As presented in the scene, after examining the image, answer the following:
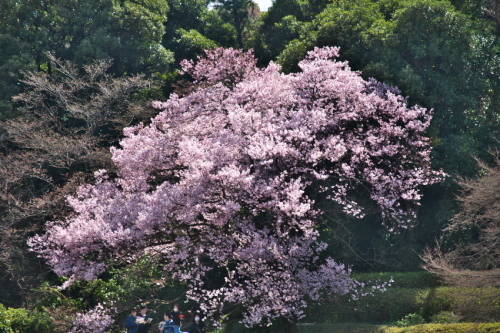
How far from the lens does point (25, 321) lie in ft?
58.6

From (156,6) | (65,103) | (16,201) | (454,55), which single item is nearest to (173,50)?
(156,6)

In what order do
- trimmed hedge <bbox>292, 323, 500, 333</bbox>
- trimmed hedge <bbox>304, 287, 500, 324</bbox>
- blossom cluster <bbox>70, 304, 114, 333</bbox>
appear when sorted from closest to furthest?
trimmed hedge <bbox>292, 323, 500, 333</bbox>, trimmed hedge <bbox>304, 287, 500, 324</bbox>, blossom cluster <bbox>70, 304, 114, 333</bbox>

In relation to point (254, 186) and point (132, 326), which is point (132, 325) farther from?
point (254, 186)

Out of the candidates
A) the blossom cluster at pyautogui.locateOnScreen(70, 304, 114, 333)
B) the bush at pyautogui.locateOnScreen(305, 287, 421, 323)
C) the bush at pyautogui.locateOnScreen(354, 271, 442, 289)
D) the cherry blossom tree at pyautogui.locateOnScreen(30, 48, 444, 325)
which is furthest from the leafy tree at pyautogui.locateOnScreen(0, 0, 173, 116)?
the bush at pyautogui.locateOnScreen(354, 271, 442, 289)

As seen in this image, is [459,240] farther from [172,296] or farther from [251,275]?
[172,296]

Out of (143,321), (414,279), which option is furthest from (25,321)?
(414,279)

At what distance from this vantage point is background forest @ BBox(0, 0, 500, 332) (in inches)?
683

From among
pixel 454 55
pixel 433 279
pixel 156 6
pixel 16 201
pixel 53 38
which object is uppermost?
pixel 156 6

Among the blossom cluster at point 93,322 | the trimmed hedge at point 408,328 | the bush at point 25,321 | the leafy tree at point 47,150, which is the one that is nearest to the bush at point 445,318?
the trimmed hedge at point 408,328

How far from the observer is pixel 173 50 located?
3219cm

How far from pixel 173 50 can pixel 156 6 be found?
2.52 meters

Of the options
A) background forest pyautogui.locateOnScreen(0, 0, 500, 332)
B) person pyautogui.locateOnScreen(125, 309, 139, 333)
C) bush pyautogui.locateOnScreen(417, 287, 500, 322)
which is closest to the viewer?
person pyautogui.locateOnScreen(125, 309, 139, 333)

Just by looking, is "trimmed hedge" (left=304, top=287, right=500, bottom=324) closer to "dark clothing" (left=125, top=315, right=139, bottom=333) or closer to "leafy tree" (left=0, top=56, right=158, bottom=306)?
"dark clothing" (left=125, top=315, right=139, bottom=333)

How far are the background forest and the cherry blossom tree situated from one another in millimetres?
1654
